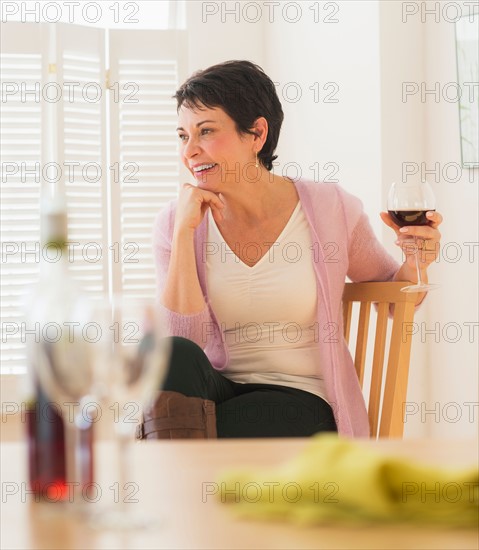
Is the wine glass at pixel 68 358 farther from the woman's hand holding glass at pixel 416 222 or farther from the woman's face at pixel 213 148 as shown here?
the woman's face at pixel 213 148

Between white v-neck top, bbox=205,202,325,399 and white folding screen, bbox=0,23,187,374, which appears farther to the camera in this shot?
white folding screen, bbox=0,23,187,374

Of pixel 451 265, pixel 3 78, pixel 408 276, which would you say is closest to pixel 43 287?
pixel 408 276

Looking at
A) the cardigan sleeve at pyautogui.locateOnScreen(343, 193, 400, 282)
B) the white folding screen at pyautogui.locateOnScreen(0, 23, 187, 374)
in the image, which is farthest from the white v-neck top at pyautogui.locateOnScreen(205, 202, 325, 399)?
the white folding screen at pyautogui.locateOnScreen(0, 23, 187, 374)

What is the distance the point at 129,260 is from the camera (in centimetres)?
390

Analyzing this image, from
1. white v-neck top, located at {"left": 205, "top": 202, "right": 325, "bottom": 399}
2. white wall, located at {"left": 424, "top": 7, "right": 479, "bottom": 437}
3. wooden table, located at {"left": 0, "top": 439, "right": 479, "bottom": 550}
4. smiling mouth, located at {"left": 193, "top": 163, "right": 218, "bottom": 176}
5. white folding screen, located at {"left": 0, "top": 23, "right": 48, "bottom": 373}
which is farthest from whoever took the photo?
white folding screen, located at {"left": 0, "top": 23, "right": 48, "bottom": 373}

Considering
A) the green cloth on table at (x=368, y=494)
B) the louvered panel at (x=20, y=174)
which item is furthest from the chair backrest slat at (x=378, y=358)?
the louvered panel at (x=20, y=174)

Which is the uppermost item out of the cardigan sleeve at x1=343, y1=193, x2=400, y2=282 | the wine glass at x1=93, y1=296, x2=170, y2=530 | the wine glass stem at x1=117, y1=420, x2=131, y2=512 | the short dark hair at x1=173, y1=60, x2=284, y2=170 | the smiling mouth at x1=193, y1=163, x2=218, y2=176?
the short dark hair at x1=173, y1=60, x2=284, y2=170

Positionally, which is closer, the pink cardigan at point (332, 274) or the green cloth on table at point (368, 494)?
the green cloth on table at point (368, 494)

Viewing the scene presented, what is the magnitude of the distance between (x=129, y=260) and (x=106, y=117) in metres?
0.57

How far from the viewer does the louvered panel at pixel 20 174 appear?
3.79 metres

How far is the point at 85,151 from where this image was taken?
386 centimetres

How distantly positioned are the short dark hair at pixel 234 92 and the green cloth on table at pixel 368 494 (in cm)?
163

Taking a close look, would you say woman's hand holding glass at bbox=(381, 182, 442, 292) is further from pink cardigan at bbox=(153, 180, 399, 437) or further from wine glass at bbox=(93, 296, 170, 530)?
wine glass at bbox=(93, 296, 170, 530)

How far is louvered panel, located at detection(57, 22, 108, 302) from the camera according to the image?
150 inches
